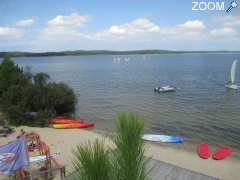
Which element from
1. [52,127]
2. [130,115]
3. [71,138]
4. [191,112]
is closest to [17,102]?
[52,127]

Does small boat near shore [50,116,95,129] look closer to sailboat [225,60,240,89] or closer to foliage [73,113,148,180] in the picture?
foliage [73,113,148,180]

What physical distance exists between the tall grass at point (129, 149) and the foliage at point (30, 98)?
21.8 meters

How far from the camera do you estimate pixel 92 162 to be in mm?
2648

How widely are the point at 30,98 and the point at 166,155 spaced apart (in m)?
15.8

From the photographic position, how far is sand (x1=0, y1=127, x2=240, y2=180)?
544 inches

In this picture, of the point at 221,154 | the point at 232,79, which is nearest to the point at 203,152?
the point at 221,154

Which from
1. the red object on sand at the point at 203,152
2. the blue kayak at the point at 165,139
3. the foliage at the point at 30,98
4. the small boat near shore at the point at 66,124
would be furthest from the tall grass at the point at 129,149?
the foliage at the point at 30,98

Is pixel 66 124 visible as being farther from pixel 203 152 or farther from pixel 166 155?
pixel 203 152

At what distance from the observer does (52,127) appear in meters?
22.6

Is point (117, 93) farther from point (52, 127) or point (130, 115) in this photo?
point (130, 115)

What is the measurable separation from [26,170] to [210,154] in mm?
12213

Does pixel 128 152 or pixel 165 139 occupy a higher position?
pixel 128 152

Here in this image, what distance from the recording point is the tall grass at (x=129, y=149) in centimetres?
291

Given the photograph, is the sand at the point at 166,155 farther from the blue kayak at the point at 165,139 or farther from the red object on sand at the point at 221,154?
the blue kayak at the point at 165,139
